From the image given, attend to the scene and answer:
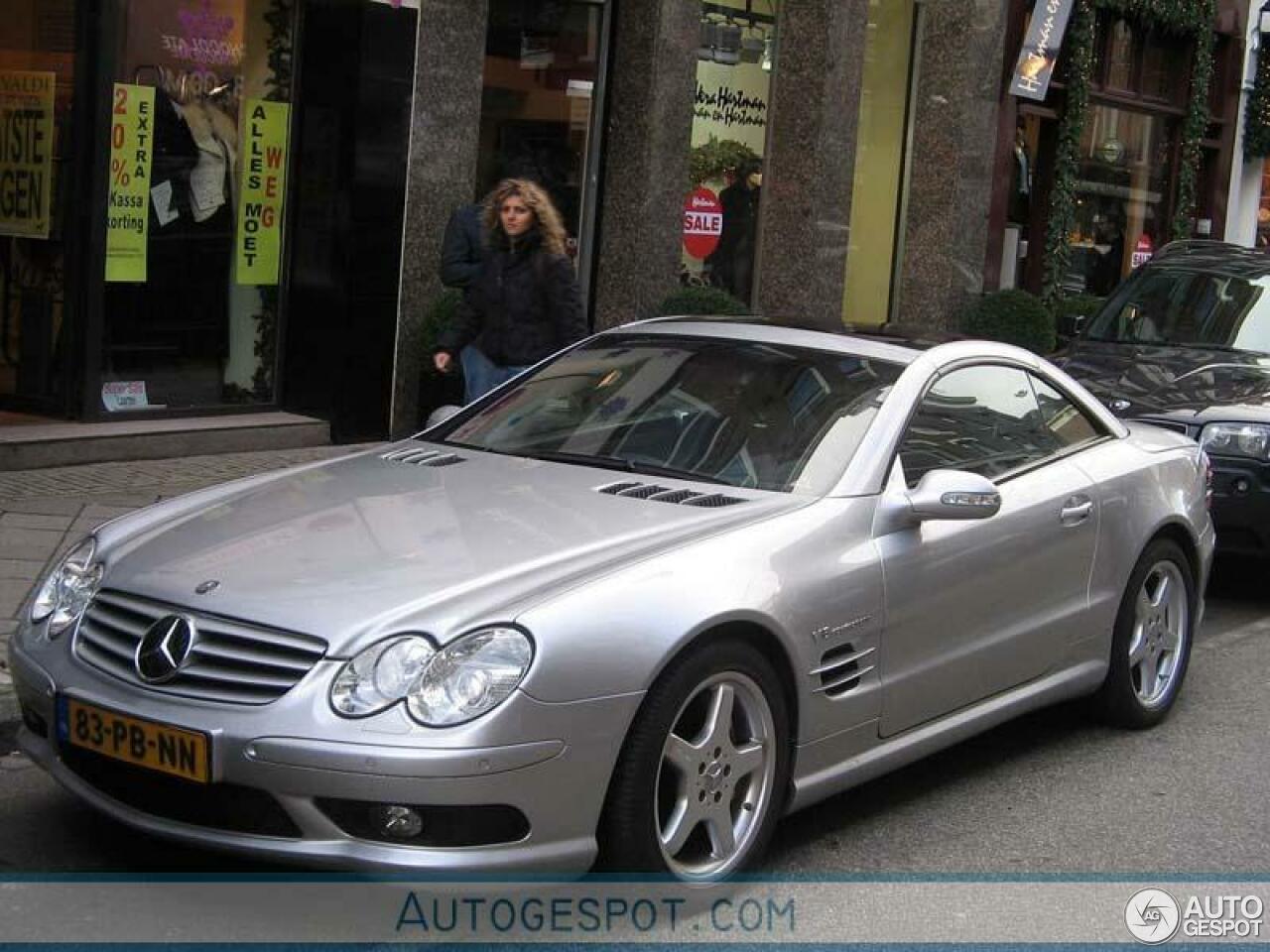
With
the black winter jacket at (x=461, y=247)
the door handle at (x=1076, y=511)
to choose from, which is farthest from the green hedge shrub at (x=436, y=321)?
the door handle at (x=1076, y=511)

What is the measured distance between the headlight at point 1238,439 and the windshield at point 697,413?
3.88 m

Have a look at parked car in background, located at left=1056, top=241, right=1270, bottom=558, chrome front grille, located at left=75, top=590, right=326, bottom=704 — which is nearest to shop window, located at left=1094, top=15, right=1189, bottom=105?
parked car in background, located at left=1056, top=241, right=1270, bottom=558

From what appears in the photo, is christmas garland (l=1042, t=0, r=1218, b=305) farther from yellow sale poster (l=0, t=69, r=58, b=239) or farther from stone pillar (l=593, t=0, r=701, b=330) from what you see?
yellow sale poster (l=0, t=69, r=58, b=239)

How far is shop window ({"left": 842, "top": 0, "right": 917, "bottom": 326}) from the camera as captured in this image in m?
17.7

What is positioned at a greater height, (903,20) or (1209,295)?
(903,20)

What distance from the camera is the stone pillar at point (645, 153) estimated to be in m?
14.2

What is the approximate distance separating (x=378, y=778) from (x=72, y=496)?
234 inches

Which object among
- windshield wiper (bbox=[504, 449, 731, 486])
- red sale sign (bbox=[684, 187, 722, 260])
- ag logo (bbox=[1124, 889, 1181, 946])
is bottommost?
ag logo (bbox=[1124, 889, 1181, 946])

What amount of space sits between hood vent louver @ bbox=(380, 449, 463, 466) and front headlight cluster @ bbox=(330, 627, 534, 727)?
5.21 feet

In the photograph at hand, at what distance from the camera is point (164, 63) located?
11.4 meters

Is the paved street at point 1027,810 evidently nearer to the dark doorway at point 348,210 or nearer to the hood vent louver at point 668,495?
the hood vent louver at point 668,495

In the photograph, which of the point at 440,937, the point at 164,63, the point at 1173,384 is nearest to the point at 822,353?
the point at 440,937

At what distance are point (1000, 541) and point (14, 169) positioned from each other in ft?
24.3

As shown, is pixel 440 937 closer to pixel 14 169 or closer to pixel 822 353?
pixel 822 353
